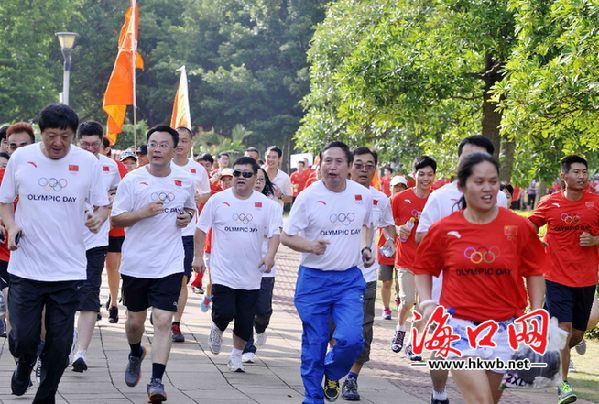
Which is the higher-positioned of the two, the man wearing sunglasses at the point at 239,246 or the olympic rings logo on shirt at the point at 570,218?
the olympic rings logo on shirt at the point at 570,218

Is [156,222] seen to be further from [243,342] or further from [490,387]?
[490,387]

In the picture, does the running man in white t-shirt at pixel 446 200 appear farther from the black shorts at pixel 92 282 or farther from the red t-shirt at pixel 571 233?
the black shorts at pixel 92 282

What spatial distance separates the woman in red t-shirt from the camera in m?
6.39

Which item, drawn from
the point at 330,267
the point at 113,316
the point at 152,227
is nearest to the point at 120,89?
the point at 113,316

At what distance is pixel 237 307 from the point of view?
10469 mm

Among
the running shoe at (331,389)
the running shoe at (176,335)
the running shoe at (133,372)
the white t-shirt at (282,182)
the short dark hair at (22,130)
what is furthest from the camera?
the white t-shirt at (282,182)

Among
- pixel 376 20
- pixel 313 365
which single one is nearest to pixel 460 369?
pixel 313 365

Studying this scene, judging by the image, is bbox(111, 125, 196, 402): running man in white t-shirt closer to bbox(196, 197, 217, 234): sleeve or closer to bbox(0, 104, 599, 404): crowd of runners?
bbox(0, 104, 599, 404): crowd of runners

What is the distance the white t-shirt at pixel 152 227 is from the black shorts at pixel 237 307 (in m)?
1.38

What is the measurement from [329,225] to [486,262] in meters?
2.58

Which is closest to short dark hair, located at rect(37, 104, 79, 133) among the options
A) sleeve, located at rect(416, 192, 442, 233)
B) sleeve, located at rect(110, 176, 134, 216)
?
sleeve, located at rect(110, 176, 134, 216)

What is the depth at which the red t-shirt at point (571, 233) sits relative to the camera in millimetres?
10047

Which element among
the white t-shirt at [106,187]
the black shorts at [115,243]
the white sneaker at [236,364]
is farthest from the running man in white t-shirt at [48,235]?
the black shorts at [115,243]

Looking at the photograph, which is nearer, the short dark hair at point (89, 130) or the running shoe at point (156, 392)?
the running shoe at point (156, 392)
